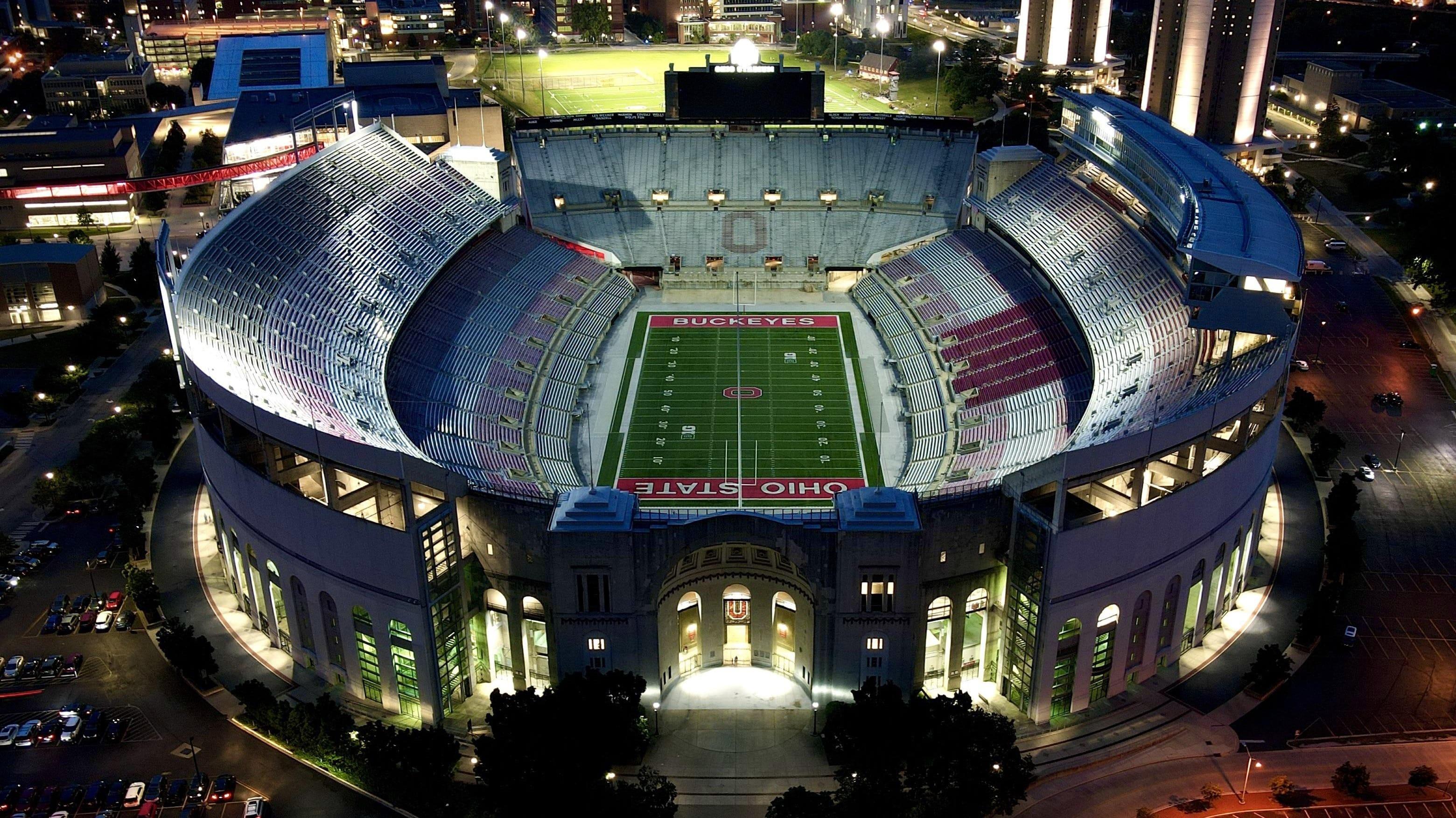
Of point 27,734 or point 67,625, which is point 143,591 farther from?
point 27,734

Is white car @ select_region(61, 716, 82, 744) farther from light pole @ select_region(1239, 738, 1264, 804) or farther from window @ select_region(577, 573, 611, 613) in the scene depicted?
light pole @ select_region(1239, 738, 1264, 804)

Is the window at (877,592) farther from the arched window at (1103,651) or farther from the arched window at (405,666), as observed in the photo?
the arched window at (405,666)

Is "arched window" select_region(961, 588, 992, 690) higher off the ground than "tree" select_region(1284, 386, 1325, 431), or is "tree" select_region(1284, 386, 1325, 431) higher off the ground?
"tree" select_region(1284, 386, 1325, 431)

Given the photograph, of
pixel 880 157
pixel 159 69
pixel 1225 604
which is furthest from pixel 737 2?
pixel 1225 604

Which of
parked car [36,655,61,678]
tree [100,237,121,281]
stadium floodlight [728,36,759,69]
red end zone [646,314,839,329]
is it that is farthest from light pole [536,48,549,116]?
parked car [36,655,61,678]

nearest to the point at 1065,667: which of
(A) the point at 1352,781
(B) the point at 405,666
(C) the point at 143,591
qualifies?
(A) the point at 1352,781

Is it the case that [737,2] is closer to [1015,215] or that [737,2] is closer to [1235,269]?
[1015,215]
